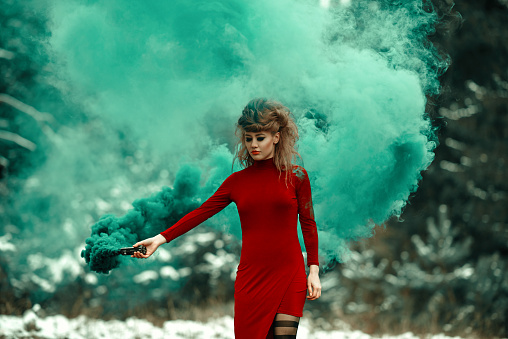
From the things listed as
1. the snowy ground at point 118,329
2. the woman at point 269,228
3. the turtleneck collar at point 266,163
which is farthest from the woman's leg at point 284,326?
the snowy ground at point 118,329

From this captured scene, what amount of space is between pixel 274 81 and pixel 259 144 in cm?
89

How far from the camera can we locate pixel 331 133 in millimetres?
2986

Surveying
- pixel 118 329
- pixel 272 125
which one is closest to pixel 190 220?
pixel 272 125

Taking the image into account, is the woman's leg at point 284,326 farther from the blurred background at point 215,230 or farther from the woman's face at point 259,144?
the blurred background at point 215,230

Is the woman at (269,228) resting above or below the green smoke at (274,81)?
below

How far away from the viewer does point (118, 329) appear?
4.93m

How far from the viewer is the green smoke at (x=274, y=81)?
2.96 metres

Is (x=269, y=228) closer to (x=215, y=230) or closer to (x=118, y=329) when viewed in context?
(x=118, y=329)

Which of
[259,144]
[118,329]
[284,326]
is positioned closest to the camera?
[284,326]

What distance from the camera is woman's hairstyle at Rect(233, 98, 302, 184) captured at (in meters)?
2.31

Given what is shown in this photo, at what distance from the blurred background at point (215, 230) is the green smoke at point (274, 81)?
0.44 m

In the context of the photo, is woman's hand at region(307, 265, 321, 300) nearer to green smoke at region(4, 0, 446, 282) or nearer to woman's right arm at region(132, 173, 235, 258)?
woman's right arm at region(132, 173, 235, 258)

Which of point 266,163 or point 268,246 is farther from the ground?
point 266,163

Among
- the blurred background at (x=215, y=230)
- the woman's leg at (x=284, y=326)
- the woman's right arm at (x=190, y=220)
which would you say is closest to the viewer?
the woman's leg at (x=284, y=326)
